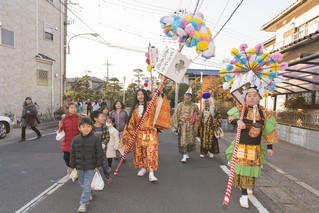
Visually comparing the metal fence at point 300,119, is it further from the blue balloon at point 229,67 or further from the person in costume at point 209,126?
the blue balloon at point 229,67

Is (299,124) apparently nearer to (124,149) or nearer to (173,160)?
(173,160)

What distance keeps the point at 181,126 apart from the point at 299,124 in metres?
5.69

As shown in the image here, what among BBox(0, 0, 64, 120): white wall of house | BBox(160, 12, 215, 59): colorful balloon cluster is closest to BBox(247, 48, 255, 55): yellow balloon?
BBox(160, 12, 215, 59): colorful balloon cluster

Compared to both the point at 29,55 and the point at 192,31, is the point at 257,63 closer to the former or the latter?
the point at 192,31

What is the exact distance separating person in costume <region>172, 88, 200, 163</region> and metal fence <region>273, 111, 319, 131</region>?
4.78 meters

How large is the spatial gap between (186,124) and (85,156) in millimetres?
3332

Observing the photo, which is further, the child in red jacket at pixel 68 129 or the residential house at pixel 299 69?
the residential house at pixel 299 69

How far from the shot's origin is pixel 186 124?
621cm

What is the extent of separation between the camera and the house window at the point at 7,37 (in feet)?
42.4

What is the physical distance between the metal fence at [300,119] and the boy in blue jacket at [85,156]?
7.87m

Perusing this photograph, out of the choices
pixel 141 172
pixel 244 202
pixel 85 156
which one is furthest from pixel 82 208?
pixel 244 202

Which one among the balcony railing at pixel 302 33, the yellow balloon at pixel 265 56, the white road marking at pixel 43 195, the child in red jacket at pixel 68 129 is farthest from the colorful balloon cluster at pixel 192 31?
the balcony railing at pixel 302 33

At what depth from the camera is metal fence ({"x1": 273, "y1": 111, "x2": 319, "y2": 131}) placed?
834 cm

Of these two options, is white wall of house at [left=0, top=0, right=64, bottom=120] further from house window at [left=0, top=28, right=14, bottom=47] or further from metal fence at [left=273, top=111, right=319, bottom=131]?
metal fence at [left=273, top=111, right=319, bottom=131]
